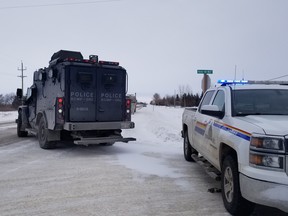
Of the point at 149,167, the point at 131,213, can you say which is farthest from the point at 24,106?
the point at 131,213

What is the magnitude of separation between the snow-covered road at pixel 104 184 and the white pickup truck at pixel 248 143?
64 cm

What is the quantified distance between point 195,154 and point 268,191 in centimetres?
415

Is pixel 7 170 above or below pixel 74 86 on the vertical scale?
below

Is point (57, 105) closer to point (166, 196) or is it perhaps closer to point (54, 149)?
point (54, 149)

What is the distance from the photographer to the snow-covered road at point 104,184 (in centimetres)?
475

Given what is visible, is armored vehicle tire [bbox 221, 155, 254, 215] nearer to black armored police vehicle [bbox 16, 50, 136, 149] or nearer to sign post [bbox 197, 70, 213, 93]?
black armored police vehicle [bbox 16, 50, 136, 149]

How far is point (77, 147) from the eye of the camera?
1088 centimetres

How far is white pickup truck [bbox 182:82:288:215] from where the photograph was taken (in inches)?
145

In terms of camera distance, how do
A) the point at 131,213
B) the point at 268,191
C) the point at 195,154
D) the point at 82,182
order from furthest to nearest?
the point at 195,154 < the point at 82,182 < the point at 131,213 < the point at 268,191

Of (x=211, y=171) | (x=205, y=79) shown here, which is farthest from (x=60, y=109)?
(x=205, y=79)

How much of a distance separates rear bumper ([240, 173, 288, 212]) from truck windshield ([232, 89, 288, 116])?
1.38 metres

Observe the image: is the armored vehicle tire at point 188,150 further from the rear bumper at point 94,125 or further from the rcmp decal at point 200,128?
the rear bumper at point 94,125

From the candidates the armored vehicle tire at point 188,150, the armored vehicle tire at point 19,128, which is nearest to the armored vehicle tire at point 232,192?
the armored vehicle tire at point 188,150

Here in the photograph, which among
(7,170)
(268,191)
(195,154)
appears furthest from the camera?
(195,154)
